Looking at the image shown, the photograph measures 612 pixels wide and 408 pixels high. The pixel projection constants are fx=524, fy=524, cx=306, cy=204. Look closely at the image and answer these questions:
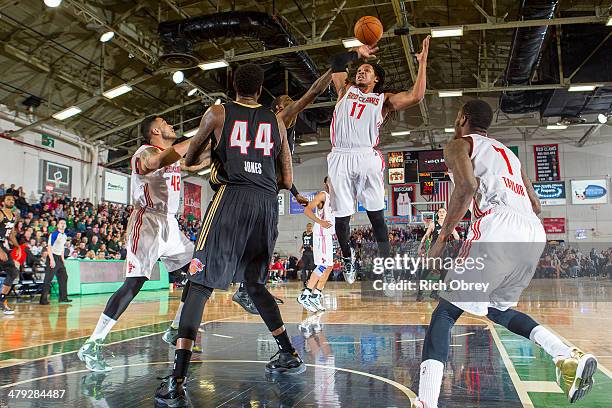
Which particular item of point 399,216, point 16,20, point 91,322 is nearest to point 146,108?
point 16,20

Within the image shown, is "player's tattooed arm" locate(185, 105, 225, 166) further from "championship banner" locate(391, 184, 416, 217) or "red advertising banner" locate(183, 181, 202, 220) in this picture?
"red advertising banner" locate(183, 181, 202, 220)

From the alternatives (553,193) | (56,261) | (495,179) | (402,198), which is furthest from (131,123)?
(553,193)

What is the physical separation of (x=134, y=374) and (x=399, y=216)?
82.8ft

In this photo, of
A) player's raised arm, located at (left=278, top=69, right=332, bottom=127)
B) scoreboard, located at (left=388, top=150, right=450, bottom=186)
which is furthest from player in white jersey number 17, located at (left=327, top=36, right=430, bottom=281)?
scoreboard, located at (left=388, top=150, right=450, bottom=186)

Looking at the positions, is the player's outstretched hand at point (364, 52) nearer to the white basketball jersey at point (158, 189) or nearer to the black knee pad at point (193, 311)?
the white basketball jersey at point (158, 189)

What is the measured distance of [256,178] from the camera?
12.3 feet

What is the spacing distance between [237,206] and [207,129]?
0.57 m

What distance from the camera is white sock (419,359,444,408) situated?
272 centimetres

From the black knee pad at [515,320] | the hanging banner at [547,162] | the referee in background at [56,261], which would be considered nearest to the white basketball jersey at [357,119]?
the black knee pad at [515,320]

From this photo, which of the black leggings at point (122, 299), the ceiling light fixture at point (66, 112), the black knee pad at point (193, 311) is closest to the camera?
the black knee pad at point (193, 311)

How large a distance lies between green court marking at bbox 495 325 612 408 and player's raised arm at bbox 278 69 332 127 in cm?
261

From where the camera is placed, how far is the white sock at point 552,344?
9.17 ft

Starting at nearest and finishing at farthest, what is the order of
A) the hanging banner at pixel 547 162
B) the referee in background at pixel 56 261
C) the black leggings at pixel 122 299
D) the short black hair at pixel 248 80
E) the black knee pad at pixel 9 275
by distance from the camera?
the short black hair at pixel 248 80 → the black leggings at pixel 122 299 → the black knee pad at pixel 9 275 → the referee in background at pixel 56 261 → the hanging banner at pixel 547 162

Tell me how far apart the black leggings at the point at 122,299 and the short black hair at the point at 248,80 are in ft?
5.99
